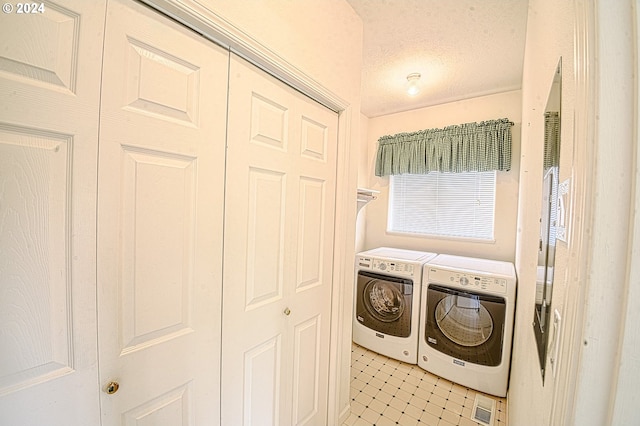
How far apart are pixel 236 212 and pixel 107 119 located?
48cm

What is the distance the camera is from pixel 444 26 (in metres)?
1.62

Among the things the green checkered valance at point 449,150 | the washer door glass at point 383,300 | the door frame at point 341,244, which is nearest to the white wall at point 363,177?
the green checkered valance at point 449,150

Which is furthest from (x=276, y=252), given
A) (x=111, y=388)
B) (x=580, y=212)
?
(x=580, y=212)

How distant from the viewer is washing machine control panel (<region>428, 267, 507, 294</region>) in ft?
5.98

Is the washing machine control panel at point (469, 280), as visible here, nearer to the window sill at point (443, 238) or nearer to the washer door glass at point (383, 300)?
the washer door glass at point (383, 300)

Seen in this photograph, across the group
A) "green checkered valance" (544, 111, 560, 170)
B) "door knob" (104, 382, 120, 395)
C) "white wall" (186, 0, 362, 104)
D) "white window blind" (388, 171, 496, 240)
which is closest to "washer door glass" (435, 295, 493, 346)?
"white window blind" (388, 171, 496, 240)

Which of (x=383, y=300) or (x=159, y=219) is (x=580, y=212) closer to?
(x=159, y=219)

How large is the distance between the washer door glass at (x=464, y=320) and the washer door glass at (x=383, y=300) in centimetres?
34

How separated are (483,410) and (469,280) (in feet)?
3.02

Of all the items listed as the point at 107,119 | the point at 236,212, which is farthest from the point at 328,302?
the point at 107,119

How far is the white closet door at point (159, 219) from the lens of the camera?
2.18 feet

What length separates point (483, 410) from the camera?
1752 millimetres

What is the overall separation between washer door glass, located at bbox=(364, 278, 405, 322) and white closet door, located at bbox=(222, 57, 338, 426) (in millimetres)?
1018

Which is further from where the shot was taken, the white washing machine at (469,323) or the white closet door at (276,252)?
the white washing machine at (469,323)
